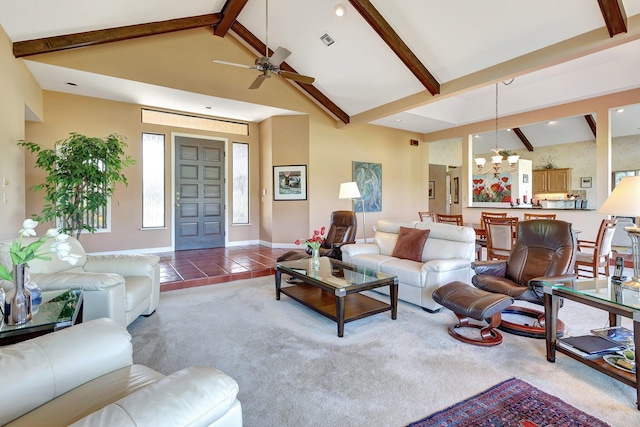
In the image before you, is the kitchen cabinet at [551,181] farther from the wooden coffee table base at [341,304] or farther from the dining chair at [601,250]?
the wooden coffee table base at [341,304]

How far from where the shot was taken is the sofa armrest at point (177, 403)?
84cm

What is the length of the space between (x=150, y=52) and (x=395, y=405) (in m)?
6.00

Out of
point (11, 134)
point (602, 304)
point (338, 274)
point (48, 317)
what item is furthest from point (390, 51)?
point (48, 317)

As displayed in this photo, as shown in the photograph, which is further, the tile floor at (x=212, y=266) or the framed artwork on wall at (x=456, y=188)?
the framed artwork on wall at (x=456, y=188)

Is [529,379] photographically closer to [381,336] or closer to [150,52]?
[381,336]

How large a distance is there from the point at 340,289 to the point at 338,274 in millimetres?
676

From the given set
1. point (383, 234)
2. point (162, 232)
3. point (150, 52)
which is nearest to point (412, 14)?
point (383, 234)

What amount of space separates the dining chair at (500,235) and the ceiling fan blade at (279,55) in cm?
370

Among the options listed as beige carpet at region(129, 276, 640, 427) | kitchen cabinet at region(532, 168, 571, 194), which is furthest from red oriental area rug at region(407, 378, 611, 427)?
kitchen cabinet at region(532, 168, 571, 194)

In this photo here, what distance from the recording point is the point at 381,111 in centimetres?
656

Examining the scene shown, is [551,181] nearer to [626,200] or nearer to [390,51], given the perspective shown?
[390,51]

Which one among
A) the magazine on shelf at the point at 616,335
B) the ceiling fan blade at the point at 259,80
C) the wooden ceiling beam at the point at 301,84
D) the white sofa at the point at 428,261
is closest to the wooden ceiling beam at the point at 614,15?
the white sofa at the point at 428,261

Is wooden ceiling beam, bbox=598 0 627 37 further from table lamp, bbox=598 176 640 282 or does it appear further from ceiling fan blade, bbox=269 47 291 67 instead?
ceiling fan blade, bbox=269 47 291 67

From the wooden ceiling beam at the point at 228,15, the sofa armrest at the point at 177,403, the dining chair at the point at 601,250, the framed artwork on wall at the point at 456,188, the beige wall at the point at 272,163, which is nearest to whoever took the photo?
the sofa armrest at the point at 177,403
